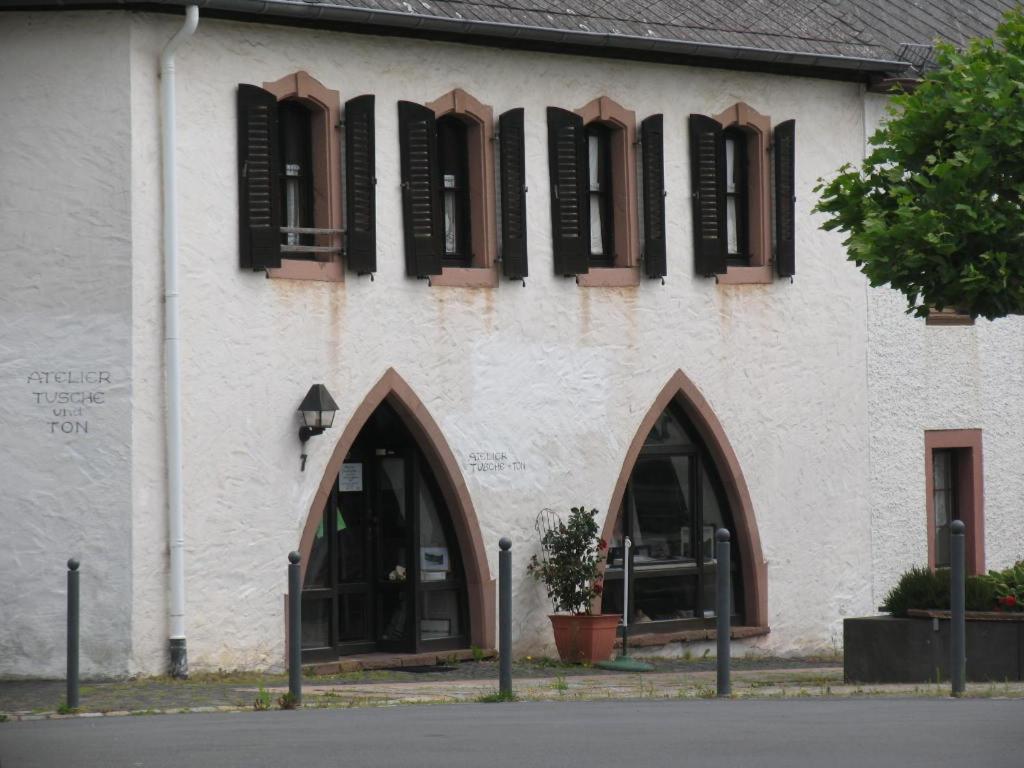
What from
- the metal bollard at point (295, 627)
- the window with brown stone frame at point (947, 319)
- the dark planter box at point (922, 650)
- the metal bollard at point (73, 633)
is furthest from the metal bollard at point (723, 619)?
the window with brown stone frame at point (947, 319)

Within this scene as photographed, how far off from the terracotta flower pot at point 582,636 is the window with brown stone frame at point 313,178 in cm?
396

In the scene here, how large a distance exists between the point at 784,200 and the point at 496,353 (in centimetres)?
416

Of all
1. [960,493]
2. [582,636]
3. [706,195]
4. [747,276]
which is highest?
[706,195]

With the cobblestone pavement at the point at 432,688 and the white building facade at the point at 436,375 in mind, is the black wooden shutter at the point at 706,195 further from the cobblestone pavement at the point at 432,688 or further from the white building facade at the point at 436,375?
the cobblestone pavement at the point at 432,688

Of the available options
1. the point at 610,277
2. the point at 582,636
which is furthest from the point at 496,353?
the point at 582,636

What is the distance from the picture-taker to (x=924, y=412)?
79.3ft

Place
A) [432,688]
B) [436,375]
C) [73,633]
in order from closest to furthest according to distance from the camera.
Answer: [73,633] < [432,688] < [436,375]

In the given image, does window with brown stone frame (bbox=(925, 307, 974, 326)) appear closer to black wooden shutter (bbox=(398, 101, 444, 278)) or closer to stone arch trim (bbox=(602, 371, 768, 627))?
stone arch trim (bbox=(602, 371, 768, 627))

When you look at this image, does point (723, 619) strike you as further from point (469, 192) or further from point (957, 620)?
point (469, 192)

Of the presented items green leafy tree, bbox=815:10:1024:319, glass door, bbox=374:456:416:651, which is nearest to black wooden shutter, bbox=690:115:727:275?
glass door, bbox=374:456:416:651

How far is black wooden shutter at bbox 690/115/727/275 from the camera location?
2198 cm

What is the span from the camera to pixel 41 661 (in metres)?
17.6

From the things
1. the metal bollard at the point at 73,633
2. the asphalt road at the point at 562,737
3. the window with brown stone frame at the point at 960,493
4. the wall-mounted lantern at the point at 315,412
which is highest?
the wall-mounted lantern at the point at 315,412

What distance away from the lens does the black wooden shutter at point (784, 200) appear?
22.7 meters
